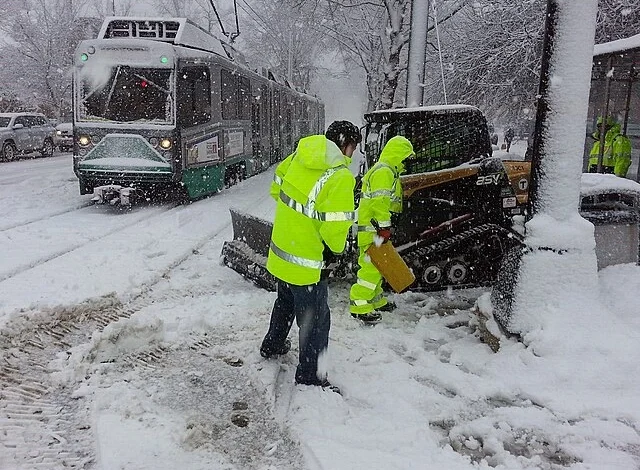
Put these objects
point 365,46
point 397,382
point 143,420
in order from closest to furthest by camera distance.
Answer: point 143,420
point 397,382
point 365,46

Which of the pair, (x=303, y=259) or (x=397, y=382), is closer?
(x=303, y=259)

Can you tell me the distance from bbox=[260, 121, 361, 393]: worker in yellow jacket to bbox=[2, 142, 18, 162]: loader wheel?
21.2 meters

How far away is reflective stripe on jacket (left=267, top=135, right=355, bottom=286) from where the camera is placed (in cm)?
392

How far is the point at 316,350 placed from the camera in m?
4.16

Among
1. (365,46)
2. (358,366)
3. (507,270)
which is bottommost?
(358,366)

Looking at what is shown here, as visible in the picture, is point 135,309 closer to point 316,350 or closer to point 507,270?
point 316,350

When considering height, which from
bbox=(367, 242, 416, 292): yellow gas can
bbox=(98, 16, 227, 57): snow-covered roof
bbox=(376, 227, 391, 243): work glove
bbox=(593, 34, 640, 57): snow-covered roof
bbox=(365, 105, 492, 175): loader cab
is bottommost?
bbox=(367, 242, 416, 292): yellow gas can

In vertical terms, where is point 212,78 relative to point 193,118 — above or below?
above

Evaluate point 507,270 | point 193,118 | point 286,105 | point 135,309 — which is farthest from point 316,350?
point 286,105

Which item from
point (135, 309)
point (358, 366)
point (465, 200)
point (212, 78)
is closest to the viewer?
point (358, 366)

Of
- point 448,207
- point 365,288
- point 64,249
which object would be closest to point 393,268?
point 365,288

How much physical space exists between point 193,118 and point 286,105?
1162cm

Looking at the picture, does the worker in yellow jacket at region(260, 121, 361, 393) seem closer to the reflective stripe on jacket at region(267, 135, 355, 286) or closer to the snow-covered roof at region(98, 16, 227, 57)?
the reflective stripe on jacket at region(267, 135, 355, 286)

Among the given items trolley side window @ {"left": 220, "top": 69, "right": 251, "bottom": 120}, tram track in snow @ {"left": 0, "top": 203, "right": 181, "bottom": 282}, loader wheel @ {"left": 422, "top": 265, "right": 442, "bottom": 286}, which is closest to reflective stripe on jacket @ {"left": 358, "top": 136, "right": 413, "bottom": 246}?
loader wheel @ {"left": 422, "top": 265, "right": 442, "bottom": 286}
